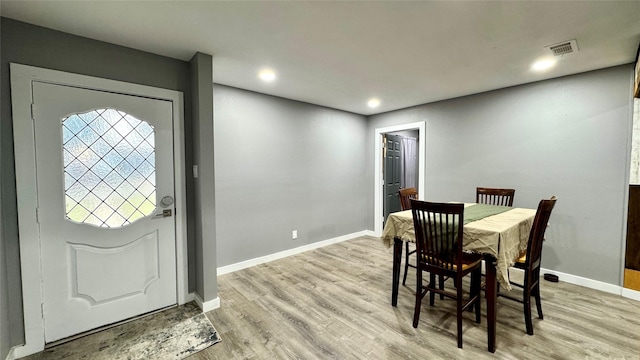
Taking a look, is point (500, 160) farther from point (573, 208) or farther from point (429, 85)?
point (429, 85)

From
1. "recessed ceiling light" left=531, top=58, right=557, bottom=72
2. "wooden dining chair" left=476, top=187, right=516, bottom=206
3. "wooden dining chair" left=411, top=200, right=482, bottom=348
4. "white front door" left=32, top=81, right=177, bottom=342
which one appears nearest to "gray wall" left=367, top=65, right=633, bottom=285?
"wooden dining chair" left=476, top=187, right=516, bottom=206

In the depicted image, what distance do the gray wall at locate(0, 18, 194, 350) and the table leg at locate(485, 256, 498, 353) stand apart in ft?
10.8

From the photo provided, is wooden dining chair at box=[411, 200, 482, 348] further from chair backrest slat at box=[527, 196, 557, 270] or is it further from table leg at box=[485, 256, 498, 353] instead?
chair backrest slat at box=[527, 196, 557, 270]

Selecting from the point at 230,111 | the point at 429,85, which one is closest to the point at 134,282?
the point at 230,111

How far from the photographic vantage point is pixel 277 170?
392 centimetres

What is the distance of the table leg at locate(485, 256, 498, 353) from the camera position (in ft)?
6.32

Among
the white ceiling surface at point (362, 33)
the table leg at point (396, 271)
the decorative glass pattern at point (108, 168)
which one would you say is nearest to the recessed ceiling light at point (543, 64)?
the white ceiling surface at point (362, 33)

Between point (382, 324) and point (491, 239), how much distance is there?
44.2 inches

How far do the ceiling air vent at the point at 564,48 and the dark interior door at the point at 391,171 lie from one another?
2865 mm

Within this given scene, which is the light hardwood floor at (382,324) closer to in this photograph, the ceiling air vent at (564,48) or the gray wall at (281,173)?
the gray wall at (281,173)

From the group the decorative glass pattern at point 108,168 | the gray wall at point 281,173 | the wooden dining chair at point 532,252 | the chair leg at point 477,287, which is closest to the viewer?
the wooden dining chair at point 532,252

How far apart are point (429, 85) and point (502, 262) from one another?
234 centimetres

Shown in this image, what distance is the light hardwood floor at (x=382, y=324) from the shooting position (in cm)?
195

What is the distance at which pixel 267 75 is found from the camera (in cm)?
302
